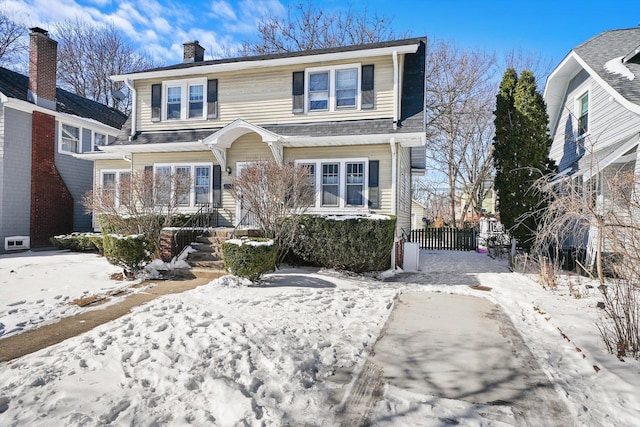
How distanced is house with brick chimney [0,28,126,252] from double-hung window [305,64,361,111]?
11020mm

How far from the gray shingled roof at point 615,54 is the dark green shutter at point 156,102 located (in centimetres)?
1455

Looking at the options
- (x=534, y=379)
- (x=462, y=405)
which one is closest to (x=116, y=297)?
(x=462, y=405)

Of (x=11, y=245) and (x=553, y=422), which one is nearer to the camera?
(x=553, y=422)

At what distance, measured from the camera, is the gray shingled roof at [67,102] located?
48.4ft

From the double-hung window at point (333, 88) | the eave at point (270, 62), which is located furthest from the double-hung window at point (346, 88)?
the eave at point (270, 62)

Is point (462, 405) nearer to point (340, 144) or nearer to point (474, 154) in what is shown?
point (340, 144)

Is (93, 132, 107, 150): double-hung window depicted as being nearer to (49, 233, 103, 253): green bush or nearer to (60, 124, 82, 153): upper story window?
(60, 124, 82, 153): upper story window

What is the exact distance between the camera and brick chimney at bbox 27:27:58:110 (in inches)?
589

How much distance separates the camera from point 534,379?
3.69m

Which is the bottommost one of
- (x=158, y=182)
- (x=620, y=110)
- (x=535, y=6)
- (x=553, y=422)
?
(x=553, y=422)

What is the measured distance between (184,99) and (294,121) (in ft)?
14.5

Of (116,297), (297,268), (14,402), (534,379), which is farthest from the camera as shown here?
(297,268)

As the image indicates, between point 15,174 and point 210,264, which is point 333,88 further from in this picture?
point 15,174

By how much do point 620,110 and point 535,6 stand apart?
471 centimetres
